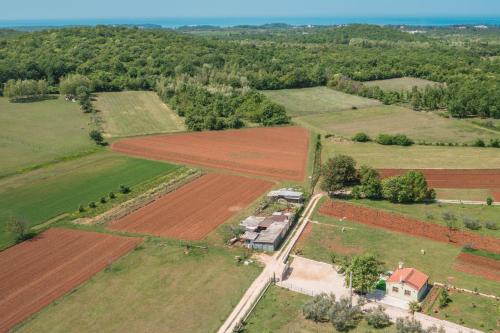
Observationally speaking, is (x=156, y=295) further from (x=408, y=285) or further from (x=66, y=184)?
(x=66, y=184)

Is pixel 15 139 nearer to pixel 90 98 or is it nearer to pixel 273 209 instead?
pixel 90 98

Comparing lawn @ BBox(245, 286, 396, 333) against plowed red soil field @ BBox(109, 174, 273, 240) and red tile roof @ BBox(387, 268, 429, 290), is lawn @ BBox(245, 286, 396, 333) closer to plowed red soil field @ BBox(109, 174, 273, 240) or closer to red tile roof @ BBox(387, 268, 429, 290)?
red tile roof @ BBox(387, 268, 429, 290)

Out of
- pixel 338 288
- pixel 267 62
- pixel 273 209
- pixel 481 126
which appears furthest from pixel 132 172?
pixel 267 62

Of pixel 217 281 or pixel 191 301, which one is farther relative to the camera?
pixel 217 281

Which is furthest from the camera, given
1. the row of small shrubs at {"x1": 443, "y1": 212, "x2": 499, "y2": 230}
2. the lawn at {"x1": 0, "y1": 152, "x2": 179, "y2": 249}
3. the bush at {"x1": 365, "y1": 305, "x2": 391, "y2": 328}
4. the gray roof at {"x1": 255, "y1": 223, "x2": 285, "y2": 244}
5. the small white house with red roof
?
the lawn at {"x1": 0, "y1": 152, "x2": 179, "y2": 249}

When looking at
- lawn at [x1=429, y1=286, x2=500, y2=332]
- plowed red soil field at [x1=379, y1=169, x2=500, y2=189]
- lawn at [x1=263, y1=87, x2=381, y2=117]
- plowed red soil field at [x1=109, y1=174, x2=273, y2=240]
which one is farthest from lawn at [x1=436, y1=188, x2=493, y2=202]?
lawn at [x1=263, y1=87, x2=381, y2=117]

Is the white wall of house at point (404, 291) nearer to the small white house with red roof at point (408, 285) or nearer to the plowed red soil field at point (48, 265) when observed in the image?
the small white house with red roof at point (408, 285)

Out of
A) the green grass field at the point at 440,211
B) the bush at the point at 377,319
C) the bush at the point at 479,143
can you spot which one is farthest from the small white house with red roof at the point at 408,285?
the bush at the point at 479,143
